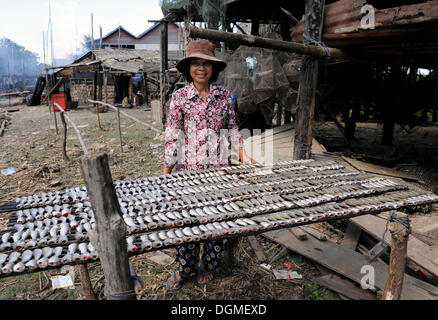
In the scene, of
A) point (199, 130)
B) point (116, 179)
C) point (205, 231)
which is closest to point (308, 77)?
point (199, 130)

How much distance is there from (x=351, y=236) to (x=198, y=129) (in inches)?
93.9

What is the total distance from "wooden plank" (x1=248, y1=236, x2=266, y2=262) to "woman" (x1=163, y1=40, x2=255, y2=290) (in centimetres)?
67

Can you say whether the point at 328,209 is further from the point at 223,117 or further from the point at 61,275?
the point at 61,275

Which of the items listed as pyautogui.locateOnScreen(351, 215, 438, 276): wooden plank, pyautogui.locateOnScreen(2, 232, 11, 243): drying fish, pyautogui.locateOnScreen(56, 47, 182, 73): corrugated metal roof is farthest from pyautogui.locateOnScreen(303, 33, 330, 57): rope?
pyautogui.locateOnScreen(56, 47, 182, 73): corrugated metal roof

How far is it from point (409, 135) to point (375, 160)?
14.5ft

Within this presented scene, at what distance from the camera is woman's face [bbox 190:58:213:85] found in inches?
Answer: 110

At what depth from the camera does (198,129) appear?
9.57 feet

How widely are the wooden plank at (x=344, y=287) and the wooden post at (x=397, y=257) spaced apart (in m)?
0.82

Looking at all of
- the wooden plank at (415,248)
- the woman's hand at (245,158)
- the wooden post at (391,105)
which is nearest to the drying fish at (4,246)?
the woman's hand at (245,158)

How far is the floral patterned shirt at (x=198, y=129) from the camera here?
288cm

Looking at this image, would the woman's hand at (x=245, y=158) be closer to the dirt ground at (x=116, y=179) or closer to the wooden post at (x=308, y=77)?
the dirt ground at (x=116, y=179)

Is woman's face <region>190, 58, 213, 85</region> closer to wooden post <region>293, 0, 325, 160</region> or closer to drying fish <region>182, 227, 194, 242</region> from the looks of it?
drying fish <region>182, 227, 194, 242</region>
